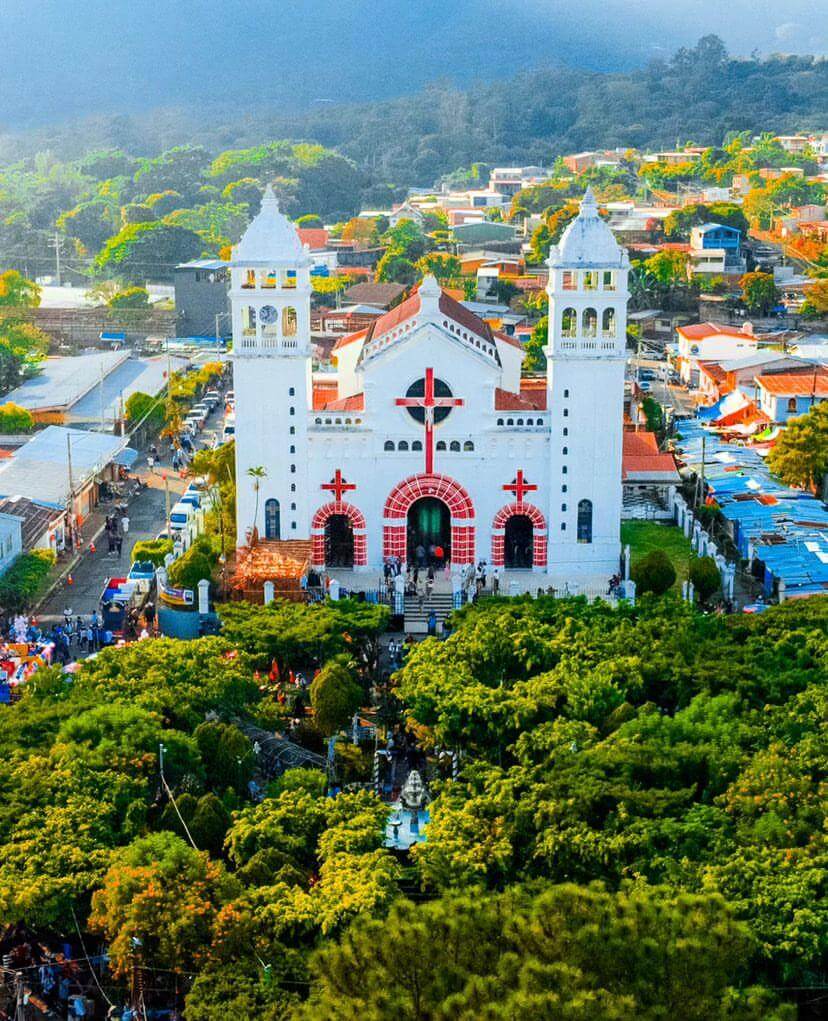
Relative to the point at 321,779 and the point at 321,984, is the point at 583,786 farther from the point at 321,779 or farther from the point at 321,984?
the point at 321,984

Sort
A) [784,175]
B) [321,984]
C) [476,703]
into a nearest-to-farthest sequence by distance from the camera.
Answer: [321,984] → [476,703] → [784,175]

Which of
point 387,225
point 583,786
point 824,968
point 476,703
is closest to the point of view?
point 824,968

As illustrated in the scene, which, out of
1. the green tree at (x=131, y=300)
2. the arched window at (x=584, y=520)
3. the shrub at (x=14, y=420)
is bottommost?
the arched window at (x=584, y=520)

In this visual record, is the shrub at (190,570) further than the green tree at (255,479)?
No

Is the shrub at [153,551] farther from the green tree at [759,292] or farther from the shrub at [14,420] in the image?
the green tree at [759,292]

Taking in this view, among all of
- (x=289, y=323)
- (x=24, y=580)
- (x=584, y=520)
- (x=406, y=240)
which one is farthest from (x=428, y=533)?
(x=406, y=240)

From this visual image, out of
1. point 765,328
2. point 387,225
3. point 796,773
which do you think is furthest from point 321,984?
point 387,225

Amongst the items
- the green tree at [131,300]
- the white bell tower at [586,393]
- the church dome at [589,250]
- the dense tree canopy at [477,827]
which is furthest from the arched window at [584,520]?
the green tree at [131,300]

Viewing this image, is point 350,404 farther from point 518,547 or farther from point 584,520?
point 584,520
